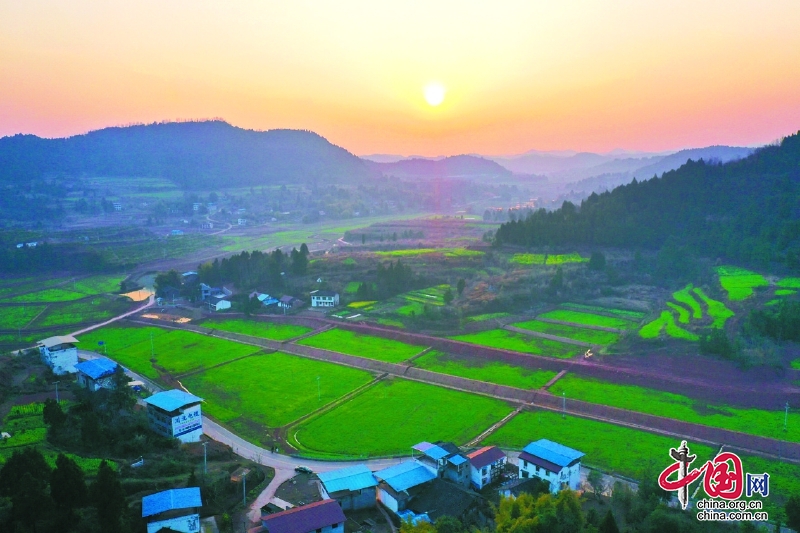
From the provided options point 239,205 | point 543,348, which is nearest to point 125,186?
point 239,205

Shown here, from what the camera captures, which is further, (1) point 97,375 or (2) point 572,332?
(2) point 572,332

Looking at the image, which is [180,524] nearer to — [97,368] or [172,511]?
[172,511]

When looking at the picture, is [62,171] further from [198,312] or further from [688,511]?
[688,511]

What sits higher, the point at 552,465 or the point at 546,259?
the point at 546,259

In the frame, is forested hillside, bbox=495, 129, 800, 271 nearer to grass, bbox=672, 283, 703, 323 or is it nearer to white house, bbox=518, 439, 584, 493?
grass, bbox=672, 283, 703, 323

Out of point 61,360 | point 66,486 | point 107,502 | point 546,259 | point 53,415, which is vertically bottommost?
point 61,360

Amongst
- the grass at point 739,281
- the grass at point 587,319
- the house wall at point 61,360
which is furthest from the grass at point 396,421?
the grass at point 739,281

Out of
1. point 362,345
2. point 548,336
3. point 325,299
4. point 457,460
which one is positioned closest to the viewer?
point 457,460

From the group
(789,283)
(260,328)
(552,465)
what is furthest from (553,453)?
(789,283)
